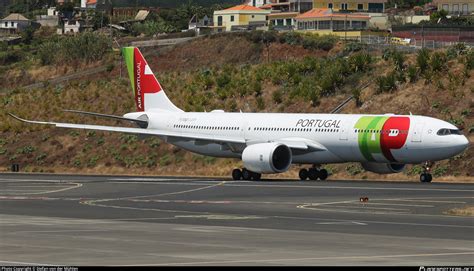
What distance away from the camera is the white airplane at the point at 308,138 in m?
56.7

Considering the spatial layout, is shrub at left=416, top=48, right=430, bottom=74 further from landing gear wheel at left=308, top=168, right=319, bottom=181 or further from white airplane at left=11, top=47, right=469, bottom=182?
landing gear wheel at left=308, top=168, right=319, bottom=181

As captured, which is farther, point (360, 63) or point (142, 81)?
point (360, 63)

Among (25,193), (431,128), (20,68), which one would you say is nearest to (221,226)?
(25,193)

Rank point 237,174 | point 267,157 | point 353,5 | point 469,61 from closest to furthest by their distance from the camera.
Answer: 1. point 267,157
2. point 237,174
3. point 469,61
4. point 353,5

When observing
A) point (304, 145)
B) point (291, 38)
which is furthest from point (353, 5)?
point (304, 145)

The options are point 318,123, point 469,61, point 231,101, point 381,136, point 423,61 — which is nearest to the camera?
point 381,136

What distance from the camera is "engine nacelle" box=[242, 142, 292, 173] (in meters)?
59.5

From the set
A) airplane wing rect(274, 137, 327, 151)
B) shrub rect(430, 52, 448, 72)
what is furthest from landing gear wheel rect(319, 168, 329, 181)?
shrub rect(430, 52, 448, 72)

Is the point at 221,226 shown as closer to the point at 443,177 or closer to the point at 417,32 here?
the point at 443,177

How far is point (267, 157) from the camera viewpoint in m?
59.4

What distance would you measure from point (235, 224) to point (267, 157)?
25.4 metres

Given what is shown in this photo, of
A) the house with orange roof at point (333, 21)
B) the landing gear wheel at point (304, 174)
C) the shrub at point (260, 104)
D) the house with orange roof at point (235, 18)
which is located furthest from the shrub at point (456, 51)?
the house with orange roof at point (235, 18)

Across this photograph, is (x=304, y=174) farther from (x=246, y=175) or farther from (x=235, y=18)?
(x=235, y=18)

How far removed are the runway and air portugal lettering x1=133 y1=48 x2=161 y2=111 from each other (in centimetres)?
1569
